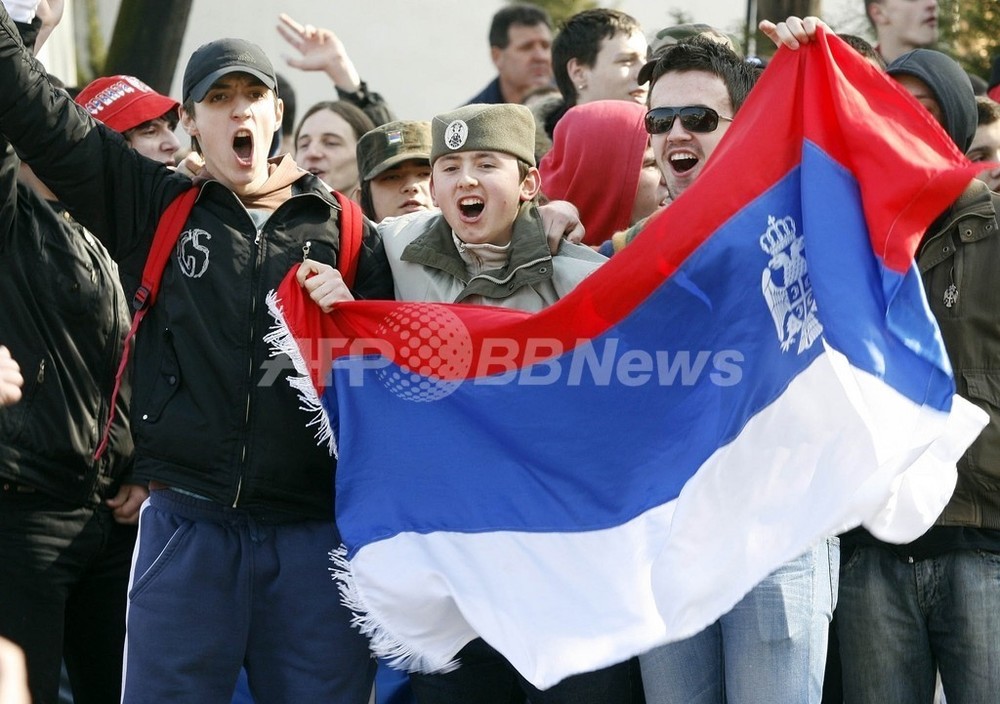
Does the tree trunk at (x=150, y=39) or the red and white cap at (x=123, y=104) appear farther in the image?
the tree trunk at (x=150, y=39)

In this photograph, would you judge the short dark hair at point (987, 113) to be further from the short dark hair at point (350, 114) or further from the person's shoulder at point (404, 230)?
the short dark hair at point (350, 114)

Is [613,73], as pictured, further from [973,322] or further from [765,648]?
[765,648]

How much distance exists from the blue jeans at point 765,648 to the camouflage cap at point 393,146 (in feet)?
6.83

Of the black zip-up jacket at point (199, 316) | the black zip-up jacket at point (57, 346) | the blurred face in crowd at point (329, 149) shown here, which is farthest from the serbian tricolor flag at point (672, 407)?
the blurred face in crowd at point (329, 149)

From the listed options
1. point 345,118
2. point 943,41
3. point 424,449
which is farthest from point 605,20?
point 424,449

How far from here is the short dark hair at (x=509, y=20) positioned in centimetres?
743

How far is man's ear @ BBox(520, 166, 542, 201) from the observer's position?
4.39m

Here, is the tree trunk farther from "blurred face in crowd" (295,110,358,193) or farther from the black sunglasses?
the black sunglasses

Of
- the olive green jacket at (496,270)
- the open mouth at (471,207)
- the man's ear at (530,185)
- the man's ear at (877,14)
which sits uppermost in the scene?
the man's ear at (877,14)

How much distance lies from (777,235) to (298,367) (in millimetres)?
1319

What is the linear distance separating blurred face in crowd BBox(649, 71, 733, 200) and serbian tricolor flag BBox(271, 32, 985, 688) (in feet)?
0.96

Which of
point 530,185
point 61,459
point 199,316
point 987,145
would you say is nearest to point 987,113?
point 987,145

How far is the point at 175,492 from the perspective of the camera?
406 centimetres

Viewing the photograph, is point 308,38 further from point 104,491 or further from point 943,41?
point 943,41
